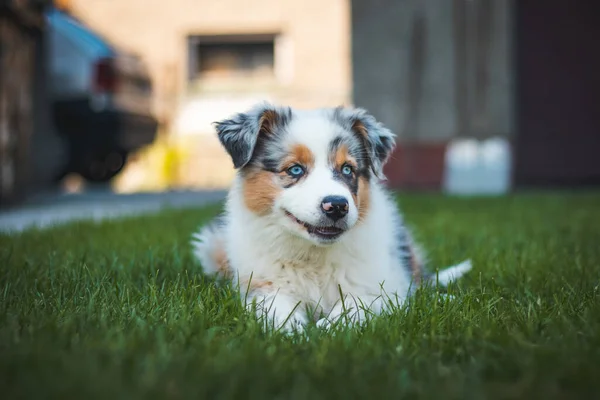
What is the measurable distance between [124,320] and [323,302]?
83cm

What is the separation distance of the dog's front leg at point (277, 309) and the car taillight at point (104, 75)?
7.53m

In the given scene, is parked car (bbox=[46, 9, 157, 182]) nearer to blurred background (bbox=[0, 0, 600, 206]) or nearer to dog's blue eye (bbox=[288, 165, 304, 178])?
blurred background (bbox=[0, 0, 600, 206])

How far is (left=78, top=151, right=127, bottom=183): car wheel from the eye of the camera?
419 inches

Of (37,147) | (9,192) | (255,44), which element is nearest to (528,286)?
(9,192)

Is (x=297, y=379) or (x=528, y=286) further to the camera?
(x=528, y=286)

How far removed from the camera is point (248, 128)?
289 cm

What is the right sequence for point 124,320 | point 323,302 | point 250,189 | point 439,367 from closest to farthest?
point 439,367 < point 124,320 < point 323,302 < point 250,189

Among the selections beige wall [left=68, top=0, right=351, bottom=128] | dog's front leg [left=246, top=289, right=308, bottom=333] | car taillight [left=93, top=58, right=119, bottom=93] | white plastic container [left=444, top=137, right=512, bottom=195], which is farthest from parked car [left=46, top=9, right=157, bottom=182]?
dog's front leg [left=246, top=289, right=308, bottom=333]

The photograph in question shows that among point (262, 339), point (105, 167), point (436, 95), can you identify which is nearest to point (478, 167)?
point (436, 95)

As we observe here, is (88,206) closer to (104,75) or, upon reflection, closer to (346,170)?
(104,75)

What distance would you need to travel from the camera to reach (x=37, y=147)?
9.31 m

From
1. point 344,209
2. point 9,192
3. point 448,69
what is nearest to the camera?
point 344,209

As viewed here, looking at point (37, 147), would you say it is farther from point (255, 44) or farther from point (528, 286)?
point (528, 286)

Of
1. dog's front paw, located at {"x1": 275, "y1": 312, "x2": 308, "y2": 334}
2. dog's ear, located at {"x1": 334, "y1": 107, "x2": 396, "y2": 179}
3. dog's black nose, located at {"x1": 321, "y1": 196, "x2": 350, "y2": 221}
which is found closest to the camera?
dog's front paw, located at {"x1": 275, "y1": 312, "x2": 308, "y2": 334}
